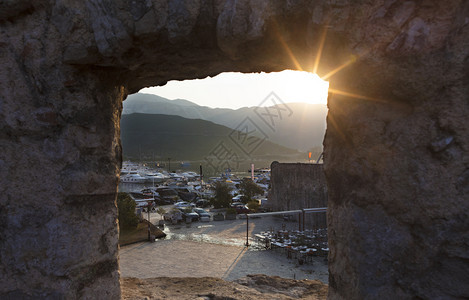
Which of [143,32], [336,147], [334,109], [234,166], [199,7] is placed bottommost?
[234,166]

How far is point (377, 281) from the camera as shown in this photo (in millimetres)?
2484

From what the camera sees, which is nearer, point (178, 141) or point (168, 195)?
point (168, 195)

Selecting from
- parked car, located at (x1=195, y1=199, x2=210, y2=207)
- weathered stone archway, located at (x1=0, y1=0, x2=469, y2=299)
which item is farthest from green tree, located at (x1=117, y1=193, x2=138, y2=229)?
weathered stone archway, located at (x1=0, y1=0, x2=469, y2=299)

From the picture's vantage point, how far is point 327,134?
302 centimetres

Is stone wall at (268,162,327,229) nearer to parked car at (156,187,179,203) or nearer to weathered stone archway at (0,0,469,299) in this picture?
parked car at (156,187,179,203)

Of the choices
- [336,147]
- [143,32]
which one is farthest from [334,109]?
[143,32]

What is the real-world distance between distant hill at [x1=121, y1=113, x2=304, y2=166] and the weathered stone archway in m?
70.5

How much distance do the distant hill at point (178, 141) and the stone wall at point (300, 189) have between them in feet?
174

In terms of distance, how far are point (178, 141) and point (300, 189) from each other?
7031cm

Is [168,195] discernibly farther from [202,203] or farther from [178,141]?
[178,141]

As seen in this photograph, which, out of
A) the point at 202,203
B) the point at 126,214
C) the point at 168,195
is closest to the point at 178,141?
the point at 168,195

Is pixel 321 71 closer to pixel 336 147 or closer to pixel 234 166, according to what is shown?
pixel 336 147

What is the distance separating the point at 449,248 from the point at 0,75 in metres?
3.62

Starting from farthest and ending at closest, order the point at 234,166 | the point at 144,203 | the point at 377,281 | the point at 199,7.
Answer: the point at 234,166, the point at 144,203, the point at 199,7, the point at 377,281
